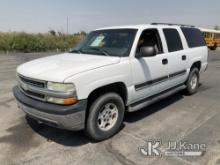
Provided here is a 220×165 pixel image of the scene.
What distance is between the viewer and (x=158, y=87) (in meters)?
4.81

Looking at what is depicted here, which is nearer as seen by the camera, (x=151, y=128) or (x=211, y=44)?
(x=151, y=128)

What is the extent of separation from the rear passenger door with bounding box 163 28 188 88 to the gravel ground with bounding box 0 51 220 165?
2.29 feet

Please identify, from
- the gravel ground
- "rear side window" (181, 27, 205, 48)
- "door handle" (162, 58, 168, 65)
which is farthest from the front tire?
"rear side window" (181, 27, 205, 48)

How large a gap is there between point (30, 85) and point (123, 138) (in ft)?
5.82

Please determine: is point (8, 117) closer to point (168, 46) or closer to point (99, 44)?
point (99, 44)

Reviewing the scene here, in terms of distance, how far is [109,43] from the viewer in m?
4.53

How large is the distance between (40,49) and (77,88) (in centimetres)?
2835

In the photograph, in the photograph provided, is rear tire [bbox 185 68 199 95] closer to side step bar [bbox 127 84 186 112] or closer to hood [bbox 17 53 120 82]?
side step bar [bbox 127 84 186 112]

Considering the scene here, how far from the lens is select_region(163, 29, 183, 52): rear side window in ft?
16.8

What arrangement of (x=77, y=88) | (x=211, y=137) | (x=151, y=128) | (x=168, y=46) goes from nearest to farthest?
(x=77, y=88), (x=211, y=137), (x=151, y=128), (x=168, y=46)

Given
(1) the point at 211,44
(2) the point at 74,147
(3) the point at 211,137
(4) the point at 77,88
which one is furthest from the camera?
(1) the point at 211,44

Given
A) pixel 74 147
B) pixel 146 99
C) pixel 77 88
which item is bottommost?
pixel 74 147

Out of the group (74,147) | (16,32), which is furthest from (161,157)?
(16,32)

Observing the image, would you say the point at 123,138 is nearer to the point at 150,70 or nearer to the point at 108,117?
the point at 108,117
